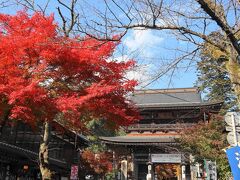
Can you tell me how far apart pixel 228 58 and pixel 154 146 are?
24.6 m

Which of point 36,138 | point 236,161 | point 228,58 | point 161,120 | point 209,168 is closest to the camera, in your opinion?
point 236,161

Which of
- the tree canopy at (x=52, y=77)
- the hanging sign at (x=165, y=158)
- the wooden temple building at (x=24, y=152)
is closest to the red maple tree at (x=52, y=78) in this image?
the tree canopy at (x=52, y=77)

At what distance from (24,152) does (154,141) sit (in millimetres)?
14650

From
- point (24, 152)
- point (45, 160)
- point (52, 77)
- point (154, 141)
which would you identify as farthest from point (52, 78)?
point (154, 141)

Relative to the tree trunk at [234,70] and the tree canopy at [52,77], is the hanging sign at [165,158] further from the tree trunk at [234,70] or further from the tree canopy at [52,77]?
the tree trunk at [234,70]

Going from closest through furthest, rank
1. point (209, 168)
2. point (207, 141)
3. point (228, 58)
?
point (228, 58) < point (209, 168) < point (207, 141)

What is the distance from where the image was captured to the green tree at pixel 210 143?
1952 centimetres

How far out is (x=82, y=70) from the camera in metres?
14.2

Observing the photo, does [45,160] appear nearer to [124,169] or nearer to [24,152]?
[24,152]

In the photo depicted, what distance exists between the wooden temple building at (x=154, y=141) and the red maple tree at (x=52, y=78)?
17977 mm

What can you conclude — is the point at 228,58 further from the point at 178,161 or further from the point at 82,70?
the point at 178,161

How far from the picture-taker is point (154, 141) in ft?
106

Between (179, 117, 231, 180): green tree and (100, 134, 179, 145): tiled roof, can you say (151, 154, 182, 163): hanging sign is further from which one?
(179, 117, 231, 180): green tree

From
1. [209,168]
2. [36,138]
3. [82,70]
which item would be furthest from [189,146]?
[82,70]
